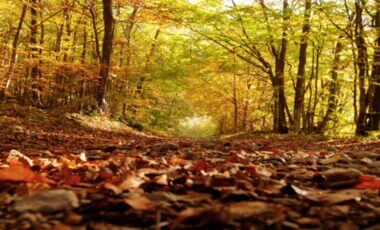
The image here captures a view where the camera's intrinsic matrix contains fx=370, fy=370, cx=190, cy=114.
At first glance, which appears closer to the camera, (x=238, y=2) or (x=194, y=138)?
(x=194, y=138)

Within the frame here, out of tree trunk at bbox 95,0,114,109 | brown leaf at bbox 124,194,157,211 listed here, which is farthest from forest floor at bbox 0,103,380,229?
tree trunk at bbox 95,0,114,109

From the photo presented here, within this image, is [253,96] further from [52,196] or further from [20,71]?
[52,196]

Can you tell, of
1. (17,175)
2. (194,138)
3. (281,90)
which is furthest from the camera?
(194,138)

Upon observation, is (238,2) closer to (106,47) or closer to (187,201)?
(106,47)

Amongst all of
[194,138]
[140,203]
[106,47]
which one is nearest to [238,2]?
[194,138]

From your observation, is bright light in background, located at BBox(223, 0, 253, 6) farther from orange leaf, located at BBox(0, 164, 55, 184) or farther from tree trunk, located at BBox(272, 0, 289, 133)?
orange leaf, located at BBox(0, 164, 55, 184)

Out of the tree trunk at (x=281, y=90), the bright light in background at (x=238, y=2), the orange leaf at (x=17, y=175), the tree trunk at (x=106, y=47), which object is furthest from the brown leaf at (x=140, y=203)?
the bright light in background at (x=238, y=2)

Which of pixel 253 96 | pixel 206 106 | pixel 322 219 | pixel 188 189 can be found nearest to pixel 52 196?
pixel 188 189

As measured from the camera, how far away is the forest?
1537mm

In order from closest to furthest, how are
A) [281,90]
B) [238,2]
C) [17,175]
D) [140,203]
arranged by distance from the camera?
[140,203] < [17,175] < [281,90] < [238,2]

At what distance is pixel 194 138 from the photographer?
14.7 metres

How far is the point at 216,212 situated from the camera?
1.33m

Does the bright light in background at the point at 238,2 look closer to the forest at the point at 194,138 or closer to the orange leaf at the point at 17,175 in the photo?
the forest at the point at 194,138

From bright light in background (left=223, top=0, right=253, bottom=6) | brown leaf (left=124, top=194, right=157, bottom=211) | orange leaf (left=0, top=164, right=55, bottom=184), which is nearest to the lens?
brown leaf (left=124, top=194, right=157, bottom=211)
